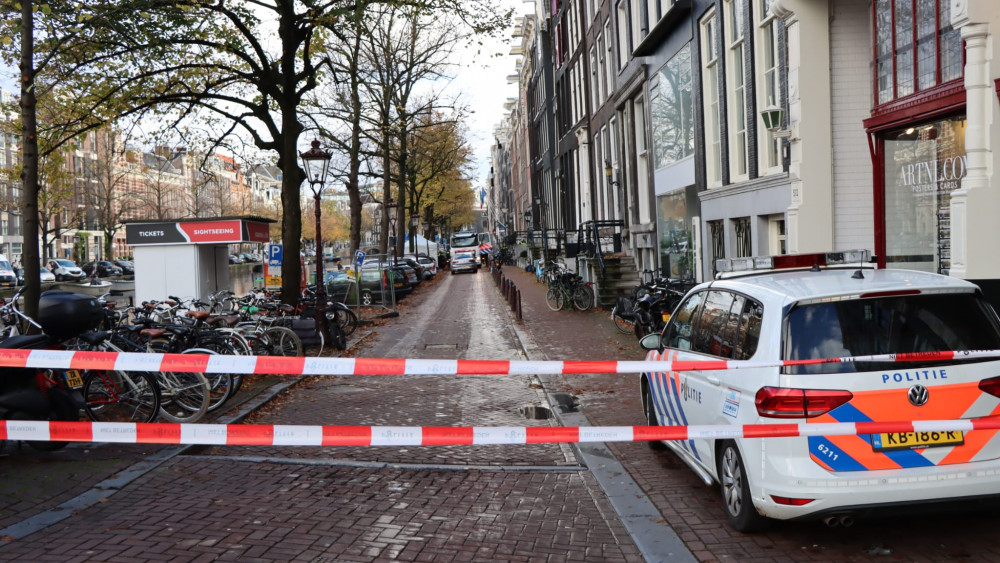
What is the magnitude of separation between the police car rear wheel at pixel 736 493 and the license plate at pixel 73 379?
5592 millimetres

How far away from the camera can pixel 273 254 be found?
76.6 ft

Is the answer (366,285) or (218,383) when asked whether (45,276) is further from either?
(218,383)

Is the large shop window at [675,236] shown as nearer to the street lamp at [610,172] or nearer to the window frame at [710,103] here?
the window frame at [710,103]

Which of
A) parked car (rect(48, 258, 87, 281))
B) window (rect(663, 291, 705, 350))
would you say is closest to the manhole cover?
window (rect(663, 291, 705, 350))

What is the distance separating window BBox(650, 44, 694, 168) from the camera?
742 inches

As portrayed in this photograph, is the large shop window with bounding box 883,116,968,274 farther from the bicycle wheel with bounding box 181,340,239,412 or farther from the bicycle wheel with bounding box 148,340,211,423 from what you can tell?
the bicycle wheel with bounding box 148,340,211,423

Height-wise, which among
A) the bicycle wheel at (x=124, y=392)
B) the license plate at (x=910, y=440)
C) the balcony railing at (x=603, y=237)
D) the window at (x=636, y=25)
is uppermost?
the window at (x=636, y=25)

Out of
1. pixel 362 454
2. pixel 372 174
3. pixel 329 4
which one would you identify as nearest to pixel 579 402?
pixel 362 454

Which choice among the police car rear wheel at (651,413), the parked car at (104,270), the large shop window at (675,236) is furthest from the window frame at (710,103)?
the parked car at (104,270)

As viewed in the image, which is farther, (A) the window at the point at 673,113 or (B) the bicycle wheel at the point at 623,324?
(A) the window at the point at 673,113

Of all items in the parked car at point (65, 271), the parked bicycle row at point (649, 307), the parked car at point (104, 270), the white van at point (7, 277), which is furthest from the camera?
the parked car at point (104, 270)

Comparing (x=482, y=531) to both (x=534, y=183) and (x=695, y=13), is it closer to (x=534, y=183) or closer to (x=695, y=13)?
(x=695, y=13)

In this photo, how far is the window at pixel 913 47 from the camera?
915 cm

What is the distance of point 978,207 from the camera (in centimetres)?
843
